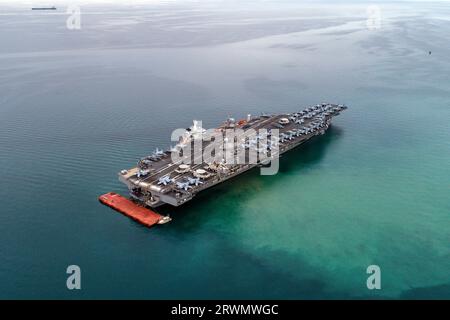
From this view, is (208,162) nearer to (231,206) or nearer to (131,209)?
(231,206)

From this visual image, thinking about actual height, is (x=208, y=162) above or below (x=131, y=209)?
above

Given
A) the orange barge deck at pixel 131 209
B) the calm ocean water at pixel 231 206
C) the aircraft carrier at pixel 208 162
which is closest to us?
the calm ocean water at pixel 231 206

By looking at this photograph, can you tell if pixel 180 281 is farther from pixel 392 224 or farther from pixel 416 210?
pixel 416 210

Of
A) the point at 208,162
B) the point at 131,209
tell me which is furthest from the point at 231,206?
the point at 131,209

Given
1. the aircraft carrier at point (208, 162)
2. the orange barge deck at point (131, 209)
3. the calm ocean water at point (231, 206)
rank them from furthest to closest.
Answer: the aircraft carrier at point (208, 162) → the orange barge deck at point (131, 209) → the calm ocean water at point (231, 206)

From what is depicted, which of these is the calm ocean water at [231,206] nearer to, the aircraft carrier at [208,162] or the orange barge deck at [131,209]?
the orange barge deck at [131,209]

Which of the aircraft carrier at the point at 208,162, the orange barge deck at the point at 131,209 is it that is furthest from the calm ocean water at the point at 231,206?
the aircraft carrier at the point at 208,162

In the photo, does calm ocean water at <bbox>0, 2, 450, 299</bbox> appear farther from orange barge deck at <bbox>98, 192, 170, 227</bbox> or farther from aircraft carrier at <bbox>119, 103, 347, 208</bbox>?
aircraft carrier at <bbox>119, 103, 347, 208</bbox>
